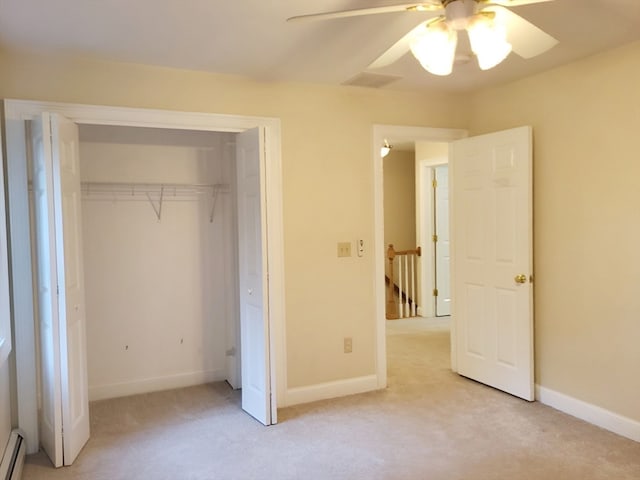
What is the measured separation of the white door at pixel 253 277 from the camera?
3.34 m

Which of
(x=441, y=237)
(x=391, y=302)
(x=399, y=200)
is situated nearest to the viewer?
(x=391, y=302)

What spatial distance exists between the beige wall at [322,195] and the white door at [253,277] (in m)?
0.31

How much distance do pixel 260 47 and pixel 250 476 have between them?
2424mm

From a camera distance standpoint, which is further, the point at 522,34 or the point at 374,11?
the point at 522,34

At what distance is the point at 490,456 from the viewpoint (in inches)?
114

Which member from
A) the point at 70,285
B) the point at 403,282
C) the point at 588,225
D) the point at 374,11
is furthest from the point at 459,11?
the point at 403,282

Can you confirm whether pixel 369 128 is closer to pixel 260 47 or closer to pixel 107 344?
pixel 260 47

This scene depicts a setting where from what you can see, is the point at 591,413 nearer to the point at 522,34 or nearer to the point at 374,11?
the point at 522,34

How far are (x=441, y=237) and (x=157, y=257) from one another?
13.3 ft

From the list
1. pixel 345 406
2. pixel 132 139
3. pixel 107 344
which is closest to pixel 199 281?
pixel 107 344

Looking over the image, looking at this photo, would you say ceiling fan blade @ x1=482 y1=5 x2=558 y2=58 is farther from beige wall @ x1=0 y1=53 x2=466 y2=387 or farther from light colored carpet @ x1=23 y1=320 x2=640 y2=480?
light colored carpet @ x1=23 y1=320 x2=640 y2=480

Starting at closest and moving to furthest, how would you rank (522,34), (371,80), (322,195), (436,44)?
(436,44), (522,34), (371,80), (322,195)

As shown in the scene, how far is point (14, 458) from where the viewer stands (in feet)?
9.00

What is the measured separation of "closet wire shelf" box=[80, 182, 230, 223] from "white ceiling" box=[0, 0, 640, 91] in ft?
3.72
